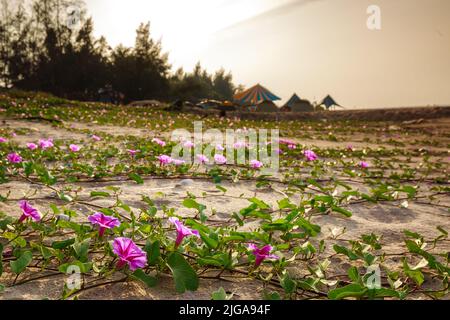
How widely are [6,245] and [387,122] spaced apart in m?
15.4

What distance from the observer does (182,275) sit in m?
1.07


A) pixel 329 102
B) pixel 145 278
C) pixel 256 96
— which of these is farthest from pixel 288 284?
pixel 329 102

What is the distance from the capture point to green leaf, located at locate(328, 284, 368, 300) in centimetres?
101

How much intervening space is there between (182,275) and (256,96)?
2359 centimetres

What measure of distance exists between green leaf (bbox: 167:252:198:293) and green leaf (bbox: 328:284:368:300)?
410 millimetres

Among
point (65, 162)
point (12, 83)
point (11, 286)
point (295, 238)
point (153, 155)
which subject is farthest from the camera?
point (12, 83)

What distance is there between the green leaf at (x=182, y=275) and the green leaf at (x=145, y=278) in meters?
0.07

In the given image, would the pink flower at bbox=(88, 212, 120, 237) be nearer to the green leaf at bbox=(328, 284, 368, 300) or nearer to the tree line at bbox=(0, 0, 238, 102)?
the green leaf at bbox=(328, 284, 368, 300)

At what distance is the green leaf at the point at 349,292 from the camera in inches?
39.7

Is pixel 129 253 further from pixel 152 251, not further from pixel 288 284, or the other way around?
pixel 288 284

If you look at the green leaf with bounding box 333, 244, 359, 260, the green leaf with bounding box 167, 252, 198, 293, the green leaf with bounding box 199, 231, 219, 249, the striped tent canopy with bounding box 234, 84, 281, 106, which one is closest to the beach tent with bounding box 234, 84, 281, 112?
the striped tent canopy with bounding box 234, 84, 281, 106
